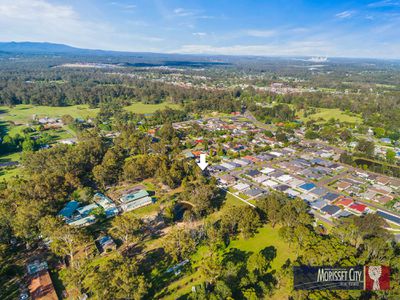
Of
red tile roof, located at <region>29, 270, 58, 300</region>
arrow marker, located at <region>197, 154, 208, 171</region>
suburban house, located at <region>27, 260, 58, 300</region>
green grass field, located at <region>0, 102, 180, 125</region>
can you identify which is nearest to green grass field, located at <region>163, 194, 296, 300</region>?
red tile roof, located at <region>29, 270, 58, 300</region>

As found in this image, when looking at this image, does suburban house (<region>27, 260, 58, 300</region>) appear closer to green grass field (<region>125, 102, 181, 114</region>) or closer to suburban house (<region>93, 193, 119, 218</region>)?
suburban house (<region>93, 193, 119, 218</region>)

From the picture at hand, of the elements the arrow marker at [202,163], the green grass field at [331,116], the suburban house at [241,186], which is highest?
the green grass field at [331,116]

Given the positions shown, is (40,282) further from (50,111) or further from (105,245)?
(50,111)

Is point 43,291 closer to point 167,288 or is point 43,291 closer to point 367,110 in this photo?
point 167,288

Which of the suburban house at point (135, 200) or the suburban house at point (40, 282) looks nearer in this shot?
the suburban house at point (40, 282)

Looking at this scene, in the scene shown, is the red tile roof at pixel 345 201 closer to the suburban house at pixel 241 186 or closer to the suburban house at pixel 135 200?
the suburban house at pixel 241 186

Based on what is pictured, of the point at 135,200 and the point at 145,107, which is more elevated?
the point at 145,107

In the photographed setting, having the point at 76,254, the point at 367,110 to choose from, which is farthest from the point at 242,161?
the point at 367,110

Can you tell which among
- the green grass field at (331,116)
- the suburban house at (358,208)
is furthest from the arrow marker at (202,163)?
the green grass field at (331,116)

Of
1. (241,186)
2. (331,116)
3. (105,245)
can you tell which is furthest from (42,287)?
(331,116)
